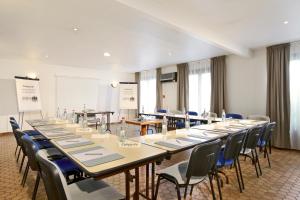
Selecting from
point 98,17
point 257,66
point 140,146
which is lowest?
point 140,146

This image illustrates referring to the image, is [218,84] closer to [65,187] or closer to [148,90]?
[148,90]

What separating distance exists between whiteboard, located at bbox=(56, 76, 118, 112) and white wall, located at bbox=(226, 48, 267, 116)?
5517 millimetres

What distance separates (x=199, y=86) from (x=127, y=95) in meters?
3.14

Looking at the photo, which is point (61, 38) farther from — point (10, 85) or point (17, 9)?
point (10, 85)

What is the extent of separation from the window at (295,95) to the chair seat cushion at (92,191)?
5004 mm

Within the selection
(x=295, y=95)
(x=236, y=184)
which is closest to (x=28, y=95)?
(x=236, y=184)

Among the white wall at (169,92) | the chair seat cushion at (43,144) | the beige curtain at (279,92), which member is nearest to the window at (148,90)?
the white wall at (169,92)

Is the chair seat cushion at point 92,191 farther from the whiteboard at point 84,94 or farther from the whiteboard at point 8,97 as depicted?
the whiteboard at point 84,94

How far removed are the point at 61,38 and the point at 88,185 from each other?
148 inches

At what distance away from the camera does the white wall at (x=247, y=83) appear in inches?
206

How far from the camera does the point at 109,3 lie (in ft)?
7.86

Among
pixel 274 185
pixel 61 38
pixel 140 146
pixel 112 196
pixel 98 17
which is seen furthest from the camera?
pixel 61 38

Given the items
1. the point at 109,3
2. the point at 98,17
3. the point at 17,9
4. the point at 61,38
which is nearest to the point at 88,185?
the point at 109,3

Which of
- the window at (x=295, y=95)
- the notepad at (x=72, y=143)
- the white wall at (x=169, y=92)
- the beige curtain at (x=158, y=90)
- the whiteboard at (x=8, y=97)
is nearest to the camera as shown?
the notepad at (x=72, y=143)
